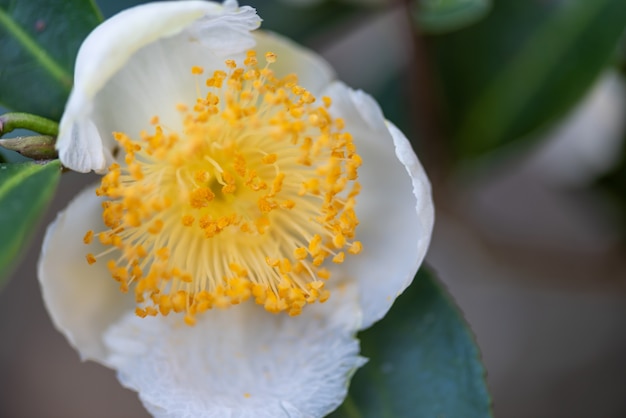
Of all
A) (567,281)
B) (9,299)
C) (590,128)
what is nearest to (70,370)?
(9,299)


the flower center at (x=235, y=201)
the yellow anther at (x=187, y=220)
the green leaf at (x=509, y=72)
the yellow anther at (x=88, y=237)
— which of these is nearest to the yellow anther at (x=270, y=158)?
the flower center at (x=235, y=201)

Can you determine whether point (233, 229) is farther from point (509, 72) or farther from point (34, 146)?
point (509, 72)

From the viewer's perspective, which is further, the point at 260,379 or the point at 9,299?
the point at 9,299

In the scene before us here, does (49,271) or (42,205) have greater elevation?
(42,205)

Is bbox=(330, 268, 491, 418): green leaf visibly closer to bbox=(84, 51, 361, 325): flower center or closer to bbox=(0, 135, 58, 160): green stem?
bbox=(84, 51, 361, 325): flower center

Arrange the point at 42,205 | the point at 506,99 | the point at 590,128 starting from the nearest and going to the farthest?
1. the point at 42,205
2. the point at 506,99
3. the point at 590,128

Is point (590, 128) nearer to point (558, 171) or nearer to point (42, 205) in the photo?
point (558, 171)

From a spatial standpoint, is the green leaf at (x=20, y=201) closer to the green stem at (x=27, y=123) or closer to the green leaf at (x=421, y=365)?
the green stem at (x=27, y=123)
